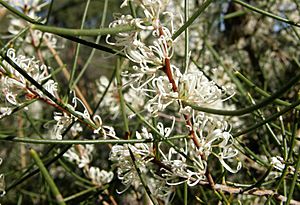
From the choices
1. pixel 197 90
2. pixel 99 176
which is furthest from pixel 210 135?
pixel 99 176

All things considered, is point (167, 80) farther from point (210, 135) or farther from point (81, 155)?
point (81, 155)

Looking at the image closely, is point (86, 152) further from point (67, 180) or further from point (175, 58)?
point (67, 180)

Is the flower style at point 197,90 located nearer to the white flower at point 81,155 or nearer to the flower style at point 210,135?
the flower style at point 210,135

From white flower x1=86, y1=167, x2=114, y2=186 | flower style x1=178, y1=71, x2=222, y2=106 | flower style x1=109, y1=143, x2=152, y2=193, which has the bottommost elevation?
white flower x1=86, y1=167, x2=114, y2=186

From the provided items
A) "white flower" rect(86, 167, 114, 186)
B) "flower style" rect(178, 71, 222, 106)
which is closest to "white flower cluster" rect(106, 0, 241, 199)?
"flower style" rect(178, 71, 222, 106)

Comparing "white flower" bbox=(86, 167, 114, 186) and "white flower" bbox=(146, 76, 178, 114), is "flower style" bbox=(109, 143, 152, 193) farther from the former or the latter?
"white flower" bbox=(86, 167, 114, 186)

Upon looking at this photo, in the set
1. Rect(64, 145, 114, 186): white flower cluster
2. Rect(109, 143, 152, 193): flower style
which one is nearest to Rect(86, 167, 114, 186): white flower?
Rect(64, 145, 114, 186): white flower cluster

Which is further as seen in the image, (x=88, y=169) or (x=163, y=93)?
(x=88, y=169)

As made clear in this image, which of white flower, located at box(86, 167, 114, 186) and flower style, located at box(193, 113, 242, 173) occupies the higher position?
flower style, located at box(193, 113, 242, 173)

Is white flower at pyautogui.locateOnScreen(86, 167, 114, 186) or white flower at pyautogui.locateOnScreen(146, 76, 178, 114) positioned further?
white flower at pyautogui.locateOnScreen(86, 167, 114, 186)

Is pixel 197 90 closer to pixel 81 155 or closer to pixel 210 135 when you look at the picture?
pixel 210 135

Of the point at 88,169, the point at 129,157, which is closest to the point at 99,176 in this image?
the point at 88,169

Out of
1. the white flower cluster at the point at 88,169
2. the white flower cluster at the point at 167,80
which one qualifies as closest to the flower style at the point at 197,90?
the white flower cluster at the point at 167,80
